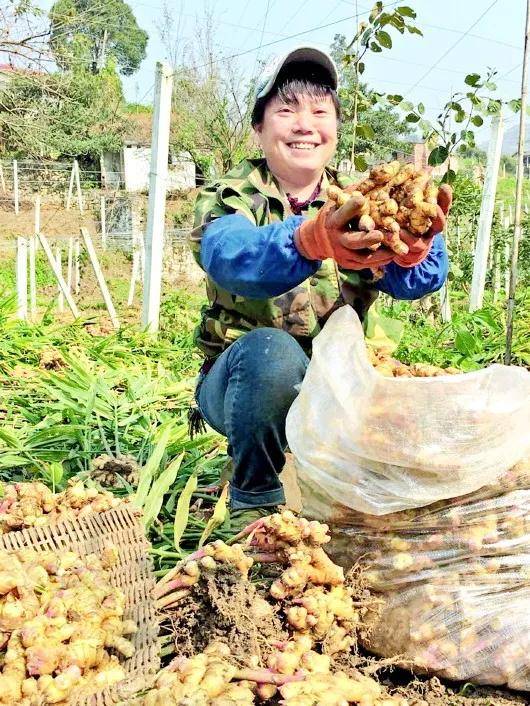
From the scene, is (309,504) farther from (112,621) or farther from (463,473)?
(112,621)

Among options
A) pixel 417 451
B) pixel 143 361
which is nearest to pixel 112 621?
pixel 417 451

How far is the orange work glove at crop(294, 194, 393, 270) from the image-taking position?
136cm

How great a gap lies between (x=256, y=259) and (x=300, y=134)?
1.75 ft

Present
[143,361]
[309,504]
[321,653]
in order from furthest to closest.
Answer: [143,361]
[309,504]
[321,653]

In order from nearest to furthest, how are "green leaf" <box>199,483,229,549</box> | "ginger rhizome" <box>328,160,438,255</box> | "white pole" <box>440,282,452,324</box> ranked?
"ginger rhizome" <box>328,160,438,255</box>
"green leaf" <box>199,483,229,549</box>
"white pole" <box>440,282,452,324</box>

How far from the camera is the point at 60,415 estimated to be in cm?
289

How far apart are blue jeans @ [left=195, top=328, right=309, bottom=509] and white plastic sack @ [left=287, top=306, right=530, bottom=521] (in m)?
0.29

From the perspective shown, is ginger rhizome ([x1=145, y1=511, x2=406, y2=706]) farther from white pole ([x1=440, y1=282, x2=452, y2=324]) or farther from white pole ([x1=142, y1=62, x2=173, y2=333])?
white pole ([x1=440, y1=282, x2=452, y2=324])

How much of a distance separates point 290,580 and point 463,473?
1.27ft

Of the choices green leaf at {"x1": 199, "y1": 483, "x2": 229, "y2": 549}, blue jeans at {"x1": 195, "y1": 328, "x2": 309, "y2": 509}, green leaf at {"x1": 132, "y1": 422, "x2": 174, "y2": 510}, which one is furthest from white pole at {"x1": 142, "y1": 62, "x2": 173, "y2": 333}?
green leaf at {"x1": 199, "y1": 483, "x2": 229, "y2": 549}

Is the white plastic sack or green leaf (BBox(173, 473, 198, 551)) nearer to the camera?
the white plastic sack

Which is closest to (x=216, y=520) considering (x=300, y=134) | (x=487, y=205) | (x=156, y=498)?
(x=156, y=498)

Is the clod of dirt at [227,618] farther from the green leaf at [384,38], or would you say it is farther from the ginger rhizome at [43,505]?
the green leaf at [384,38]

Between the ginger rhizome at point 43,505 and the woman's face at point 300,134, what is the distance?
999 millimetres
